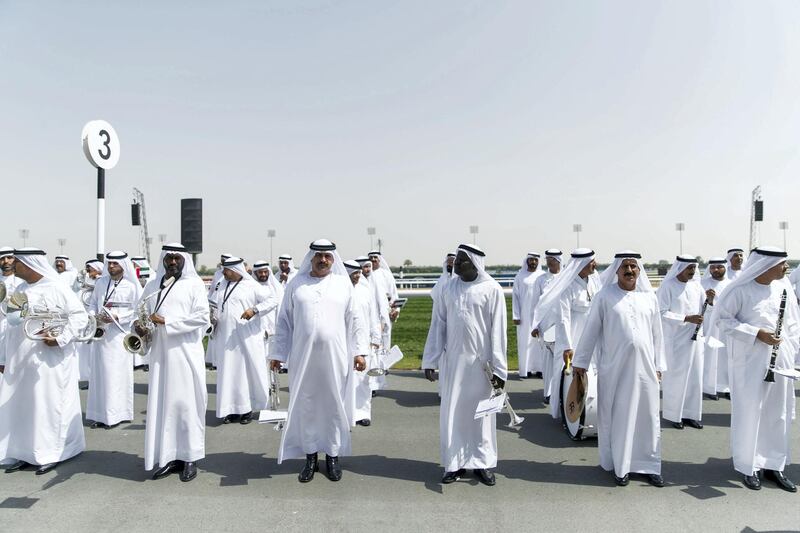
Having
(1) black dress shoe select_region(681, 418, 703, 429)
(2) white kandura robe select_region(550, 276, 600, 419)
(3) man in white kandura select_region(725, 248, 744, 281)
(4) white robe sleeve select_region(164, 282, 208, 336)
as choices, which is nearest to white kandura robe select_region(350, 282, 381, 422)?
(4) white robe sleeve select_region(164, 282, 208, 336)

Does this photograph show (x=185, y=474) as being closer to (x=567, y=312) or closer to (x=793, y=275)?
(x=567, y=312)

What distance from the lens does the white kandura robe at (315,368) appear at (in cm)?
528

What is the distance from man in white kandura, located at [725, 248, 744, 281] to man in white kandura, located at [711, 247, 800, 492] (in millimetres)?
4801

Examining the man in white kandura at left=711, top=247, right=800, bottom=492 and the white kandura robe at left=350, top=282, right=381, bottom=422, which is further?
the white kandura robe at left=350, top=282, right=381, bottom=422

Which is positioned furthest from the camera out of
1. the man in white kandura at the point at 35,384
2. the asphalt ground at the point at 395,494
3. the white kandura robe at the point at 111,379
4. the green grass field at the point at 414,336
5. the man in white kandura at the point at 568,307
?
the green grass field at the point at 414,336

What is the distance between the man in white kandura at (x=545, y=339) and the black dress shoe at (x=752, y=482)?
2785 mm

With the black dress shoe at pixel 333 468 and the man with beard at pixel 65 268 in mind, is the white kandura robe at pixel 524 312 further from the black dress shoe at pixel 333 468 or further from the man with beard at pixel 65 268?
the man with beard at pixel 65 268

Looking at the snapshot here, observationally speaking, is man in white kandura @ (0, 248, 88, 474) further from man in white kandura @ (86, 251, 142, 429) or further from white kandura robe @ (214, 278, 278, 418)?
white kandura robe @ (214, 278, 278, 418)

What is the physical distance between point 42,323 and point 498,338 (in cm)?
460

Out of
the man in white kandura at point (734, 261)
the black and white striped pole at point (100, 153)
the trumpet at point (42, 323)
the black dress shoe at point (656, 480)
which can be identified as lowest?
the black dress shoe at point (656, 480)

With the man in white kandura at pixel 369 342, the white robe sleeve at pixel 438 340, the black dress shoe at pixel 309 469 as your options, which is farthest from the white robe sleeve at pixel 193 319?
the white robe sleeve at pixel 438 340

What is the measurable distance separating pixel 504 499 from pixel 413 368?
6655 millimetres

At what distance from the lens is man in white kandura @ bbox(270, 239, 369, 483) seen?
17.3 feet

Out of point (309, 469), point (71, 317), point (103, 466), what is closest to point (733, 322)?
point (309, 469)
